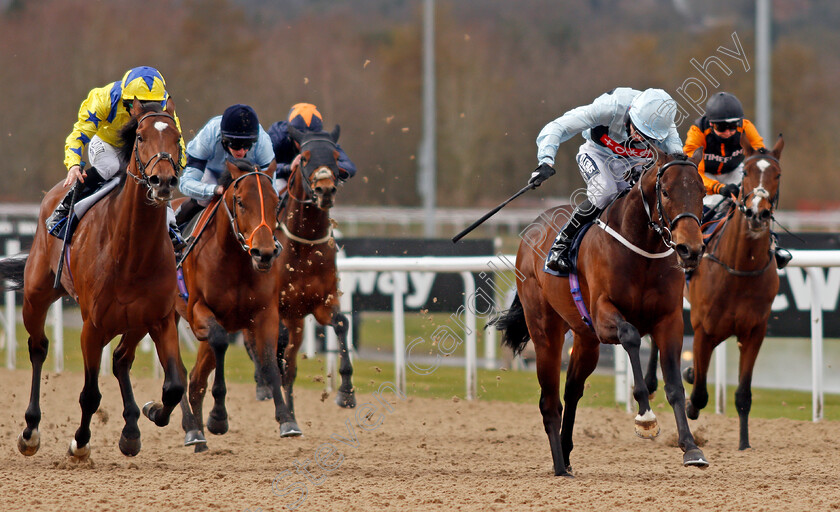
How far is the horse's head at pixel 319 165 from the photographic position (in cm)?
588

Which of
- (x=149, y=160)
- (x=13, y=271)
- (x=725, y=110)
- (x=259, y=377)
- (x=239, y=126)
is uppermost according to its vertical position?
(x=725, y=110)

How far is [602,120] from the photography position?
5.15 metres

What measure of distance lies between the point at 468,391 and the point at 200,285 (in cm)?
287

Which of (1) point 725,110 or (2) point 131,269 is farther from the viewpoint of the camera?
(1) point 725,110

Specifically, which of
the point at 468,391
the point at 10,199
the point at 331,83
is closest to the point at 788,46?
the point at 331,83

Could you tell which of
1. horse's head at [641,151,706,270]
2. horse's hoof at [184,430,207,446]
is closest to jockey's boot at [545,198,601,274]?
horse's head at [641,151,706,270]

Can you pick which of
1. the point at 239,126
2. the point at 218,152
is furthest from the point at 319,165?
the point at 218,152

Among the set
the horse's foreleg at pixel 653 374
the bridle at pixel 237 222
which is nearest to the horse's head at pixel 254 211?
the bridle at pixel 237 222

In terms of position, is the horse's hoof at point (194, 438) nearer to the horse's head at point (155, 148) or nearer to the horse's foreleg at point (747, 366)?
the horse's head at point (155, 148)

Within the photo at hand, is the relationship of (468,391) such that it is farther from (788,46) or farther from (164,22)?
(788,46)

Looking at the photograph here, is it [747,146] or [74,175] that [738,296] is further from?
[74,175]

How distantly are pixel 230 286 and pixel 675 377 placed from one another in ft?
8.02

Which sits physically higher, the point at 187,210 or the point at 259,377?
the point at 187,210

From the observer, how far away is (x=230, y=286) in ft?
18.4
